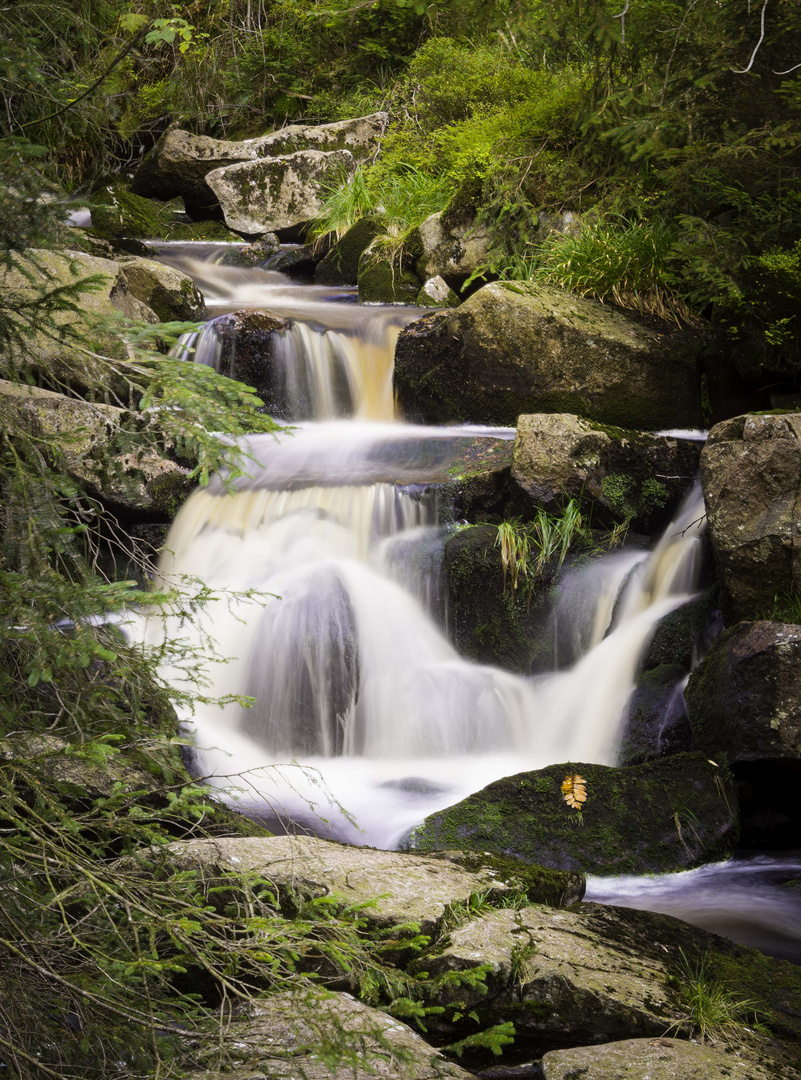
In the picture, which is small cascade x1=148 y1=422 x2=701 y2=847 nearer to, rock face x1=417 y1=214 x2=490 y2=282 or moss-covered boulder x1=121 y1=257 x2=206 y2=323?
moss-covered boulder x1=121 y1=257 x2=206 y2=323

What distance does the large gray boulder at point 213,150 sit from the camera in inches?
600

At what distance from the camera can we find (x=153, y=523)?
7.59 meters

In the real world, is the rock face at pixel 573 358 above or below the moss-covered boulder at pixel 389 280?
below

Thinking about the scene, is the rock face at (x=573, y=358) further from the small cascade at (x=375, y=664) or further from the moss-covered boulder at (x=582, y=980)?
the moss-covered boulder at (x=582, y=980)

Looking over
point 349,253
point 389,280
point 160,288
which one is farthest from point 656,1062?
point 349,253

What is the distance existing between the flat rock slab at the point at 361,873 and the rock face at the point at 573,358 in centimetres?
533

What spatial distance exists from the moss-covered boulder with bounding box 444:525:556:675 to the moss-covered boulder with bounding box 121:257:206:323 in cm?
502

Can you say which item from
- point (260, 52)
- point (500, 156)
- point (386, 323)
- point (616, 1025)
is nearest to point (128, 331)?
point (616, 1025)

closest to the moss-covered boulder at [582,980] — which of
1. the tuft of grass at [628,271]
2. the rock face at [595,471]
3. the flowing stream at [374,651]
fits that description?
the flowing stream at [374,651]

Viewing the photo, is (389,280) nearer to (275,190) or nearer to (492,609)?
(275,190)

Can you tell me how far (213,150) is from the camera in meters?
15.7

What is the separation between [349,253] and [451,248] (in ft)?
7.55

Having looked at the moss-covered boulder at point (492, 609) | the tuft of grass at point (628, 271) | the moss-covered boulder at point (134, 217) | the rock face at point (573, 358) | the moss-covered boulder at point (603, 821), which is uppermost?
the moss-covered boulder at point (134, 217)

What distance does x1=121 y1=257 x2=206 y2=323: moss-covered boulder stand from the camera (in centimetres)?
986
